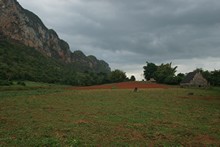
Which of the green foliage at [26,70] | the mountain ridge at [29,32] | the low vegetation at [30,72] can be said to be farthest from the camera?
the mountain ridge at [29,32]

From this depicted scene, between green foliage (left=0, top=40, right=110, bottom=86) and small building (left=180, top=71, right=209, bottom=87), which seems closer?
green foliage (left=0, top=40, right=110, bottom=86)

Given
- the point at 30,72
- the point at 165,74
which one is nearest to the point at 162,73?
the point at 165,74

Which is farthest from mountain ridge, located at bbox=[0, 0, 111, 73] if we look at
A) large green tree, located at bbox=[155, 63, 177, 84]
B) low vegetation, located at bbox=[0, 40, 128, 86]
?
large green tree, located at bbox=[155, 63, 177, 84]

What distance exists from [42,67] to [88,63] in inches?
3620

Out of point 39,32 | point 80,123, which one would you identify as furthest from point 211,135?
point 39,32

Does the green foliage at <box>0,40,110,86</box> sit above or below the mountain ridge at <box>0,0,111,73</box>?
below

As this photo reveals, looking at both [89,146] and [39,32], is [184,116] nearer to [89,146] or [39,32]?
[89,146]

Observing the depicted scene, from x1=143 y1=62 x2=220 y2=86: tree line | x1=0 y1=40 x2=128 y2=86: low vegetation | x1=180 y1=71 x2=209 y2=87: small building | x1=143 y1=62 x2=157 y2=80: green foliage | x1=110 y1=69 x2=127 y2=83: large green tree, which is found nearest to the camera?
x1=0 y1=40 x2=128 y2=86: low vegetation

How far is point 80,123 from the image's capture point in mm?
15000

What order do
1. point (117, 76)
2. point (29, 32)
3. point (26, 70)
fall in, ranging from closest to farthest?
point (26, 70) < point (117, 76) < point (29, 32)

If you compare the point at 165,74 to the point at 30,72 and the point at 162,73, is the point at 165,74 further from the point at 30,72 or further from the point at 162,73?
the point at 30,72

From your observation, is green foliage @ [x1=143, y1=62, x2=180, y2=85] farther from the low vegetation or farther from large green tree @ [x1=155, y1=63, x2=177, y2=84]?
the low vegetation

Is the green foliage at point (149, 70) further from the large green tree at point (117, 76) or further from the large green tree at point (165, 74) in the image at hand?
the large green tree at point (117, 76)

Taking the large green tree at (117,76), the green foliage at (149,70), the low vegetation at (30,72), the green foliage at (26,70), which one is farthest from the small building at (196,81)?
the green foliage at (26,70)
